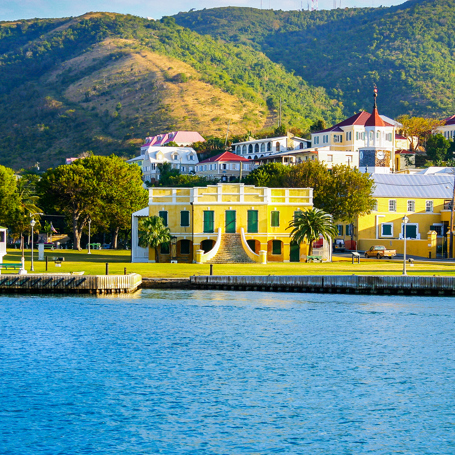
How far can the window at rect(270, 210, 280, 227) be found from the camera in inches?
3046

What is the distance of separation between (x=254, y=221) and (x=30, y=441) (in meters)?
53.1

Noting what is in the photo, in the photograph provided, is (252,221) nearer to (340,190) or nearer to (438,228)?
(340,190)

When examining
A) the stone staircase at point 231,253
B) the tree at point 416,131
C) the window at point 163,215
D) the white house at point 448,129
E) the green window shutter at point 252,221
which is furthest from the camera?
the white house at point 448,129

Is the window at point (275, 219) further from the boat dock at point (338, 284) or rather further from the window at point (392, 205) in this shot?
the window at point (392, 205)

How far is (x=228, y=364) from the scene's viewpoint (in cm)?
3531

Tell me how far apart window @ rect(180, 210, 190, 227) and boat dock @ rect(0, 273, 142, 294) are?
1926 cm

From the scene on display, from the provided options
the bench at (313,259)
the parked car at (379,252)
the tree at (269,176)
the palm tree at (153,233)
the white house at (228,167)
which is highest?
the white house at (228,167)

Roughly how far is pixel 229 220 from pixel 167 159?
115187 millimetres

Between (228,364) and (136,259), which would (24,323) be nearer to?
(228,364)

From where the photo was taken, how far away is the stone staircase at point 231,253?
244 ft

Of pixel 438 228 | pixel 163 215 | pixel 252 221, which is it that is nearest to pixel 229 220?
pixel 252 221

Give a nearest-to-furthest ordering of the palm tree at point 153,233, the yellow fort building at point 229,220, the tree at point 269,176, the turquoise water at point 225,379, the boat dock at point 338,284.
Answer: the turquoise water at point 225,379, the boat dock at point 338,284, the palm tree at point 153,233, the yellow fort building at point 229,220, the tree at point 269,176

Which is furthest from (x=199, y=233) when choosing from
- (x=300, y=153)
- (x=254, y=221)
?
(x=300, y=153)

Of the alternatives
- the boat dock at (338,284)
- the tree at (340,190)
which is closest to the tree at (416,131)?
the tree at (340,190)
